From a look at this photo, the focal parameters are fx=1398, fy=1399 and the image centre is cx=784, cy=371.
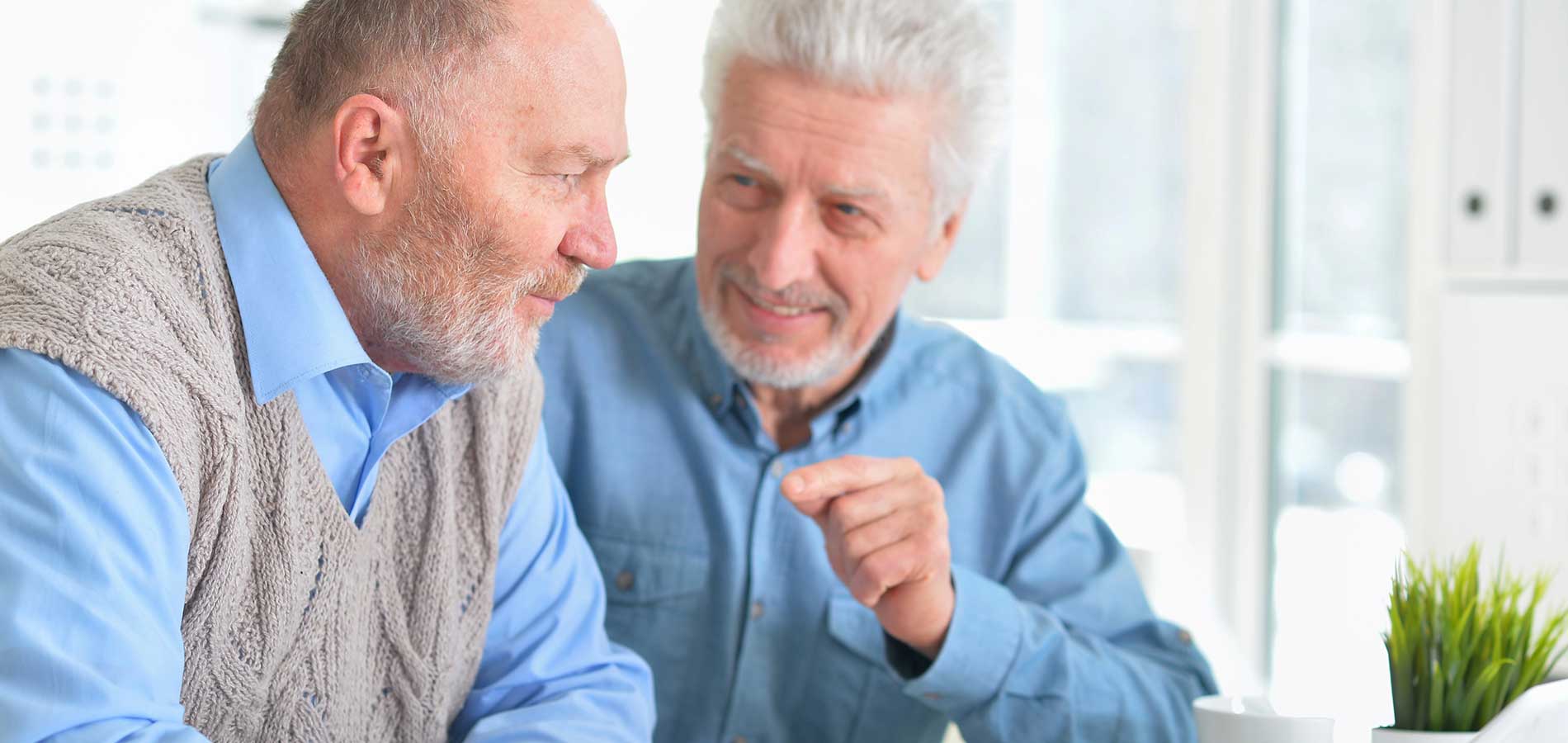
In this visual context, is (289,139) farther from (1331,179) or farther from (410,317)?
(1331,179)

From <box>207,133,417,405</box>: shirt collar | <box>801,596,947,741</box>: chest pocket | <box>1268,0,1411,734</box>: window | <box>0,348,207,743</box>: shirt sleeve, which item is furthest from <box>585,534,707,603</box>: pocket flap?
<box>1268,0,1411,734</box>: window

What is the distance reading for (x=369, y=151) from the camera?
3.48 feet

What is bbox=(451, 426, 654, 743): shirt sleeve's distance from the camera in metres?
1.27

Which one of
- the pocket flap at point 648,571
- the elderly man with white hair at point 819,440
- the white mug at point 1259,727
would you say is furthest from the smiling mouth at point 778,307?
the white mug at point 1259,727

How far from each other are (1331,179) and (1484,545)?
1411 mm

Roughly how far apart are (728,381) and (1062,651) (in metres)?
0.49

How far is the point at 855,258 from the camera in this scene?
160 cm

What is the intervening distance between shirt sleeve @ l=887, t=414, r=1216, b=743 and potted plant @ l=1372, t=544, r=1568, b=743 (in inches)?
15.0

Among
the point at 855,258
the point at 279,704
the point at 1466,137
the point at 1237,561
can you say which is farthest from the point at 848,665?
the point at 1237,561

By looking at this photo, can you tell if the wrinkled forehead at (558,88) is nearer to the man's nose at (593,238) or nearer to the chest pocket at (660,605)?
the man's nose at (593,238)

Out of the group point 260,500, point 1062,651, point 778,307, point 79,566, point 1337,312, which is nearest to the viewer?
point 79,566

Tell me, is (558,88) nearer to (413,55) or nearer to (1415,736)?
(413,55)

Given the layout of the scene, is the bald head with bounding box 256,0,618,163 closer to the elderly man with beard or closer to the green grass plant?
the elderly man with beard

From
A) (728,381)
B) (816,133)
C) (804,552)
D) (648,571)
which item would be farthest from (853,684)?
(816,133)
